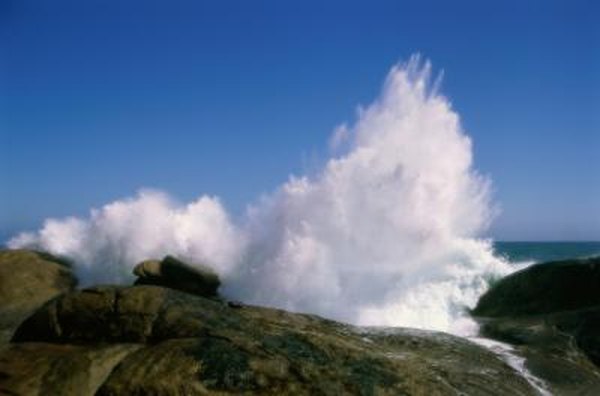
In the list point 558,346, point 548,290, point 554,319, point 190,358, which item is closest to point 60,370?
point 190,358

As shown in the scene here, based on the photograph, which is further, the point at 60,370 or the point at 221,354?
the point at 60,370

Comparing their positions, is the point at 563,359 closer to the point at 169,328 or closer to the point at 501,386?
the point at 501,386

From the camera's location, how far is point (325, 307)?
22.6m

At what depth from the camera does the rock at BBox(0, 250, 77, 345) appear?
57.7 ft

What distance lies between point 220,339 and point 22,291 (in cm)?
1436

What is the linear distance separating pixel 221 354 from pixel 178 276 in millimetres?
15125

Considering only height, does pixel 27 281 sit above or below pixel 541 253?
below

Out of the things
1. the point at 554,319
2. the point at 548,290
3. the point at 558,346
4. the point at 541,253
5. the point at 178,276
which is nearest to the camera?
the point at 558,346

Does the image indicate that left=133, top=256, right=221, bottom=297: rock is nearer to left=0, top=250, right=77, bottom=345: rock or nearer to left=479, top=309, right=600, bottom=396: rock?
left=0, top=250, right=77, bottom=345: rock

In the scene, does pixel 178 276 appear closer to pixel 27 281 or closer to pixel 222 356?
pixel 27 281

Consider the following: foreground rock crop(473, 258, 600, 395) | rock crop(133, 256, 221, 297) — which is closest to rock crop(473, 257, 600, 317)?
foreground rock crop(473, 258, 600, 395)

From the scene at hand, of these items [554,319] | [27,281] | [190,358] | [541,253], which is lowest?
[190,358]

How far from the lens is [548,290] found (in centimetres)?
1762

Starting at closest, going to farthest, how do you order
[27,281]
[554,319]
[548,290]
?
[554,319] → [548,290] → [27,281]
